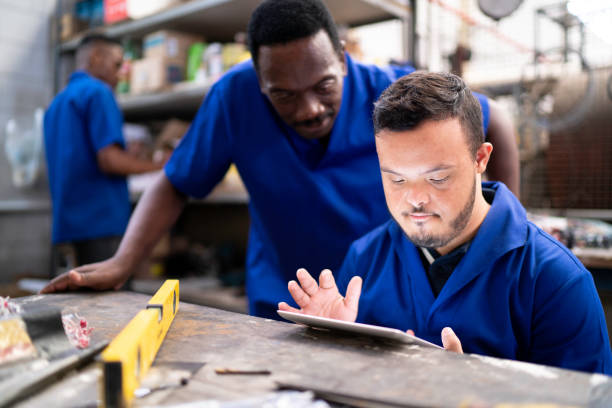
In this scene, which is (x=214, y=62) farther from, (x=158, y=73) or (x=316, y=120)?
(x=316, y=120)

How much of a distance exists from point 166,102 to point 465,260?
2.41 meters

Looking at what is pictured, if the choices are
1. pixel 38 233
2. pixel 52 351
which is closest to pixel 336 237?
pixel 52 351

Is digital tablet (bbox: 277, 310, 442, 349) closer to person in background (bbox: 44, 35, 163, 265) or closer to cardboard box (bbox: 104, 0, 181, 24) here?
person in background (bbox: 44, 35, 163, 265)

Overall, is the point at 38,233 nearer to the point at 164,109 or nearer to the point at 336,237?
the point at 164,109

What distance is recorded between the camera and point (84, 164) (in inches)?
93.0

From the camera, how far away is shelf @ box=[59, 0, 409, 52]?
239cm

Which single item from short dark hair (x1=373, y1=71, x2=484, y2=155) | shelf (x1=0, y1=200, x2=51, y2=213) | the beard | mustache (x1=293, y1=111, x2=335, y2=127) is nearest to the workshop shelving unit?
shelf (x1=0, y1=200, x2=51, y2=213)

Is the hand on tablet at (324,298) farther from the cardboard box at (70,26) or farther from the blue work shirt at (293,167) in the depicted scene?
the cardboard box at (70,26)

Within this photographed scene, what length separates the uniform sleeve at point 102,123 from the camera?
7.60 feet

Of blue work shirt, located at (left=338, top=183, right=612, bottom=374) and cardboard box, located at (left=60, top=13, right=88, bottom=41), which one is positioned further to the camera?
cardboard box, located at (left=60, top=13, right=88, bottom=41)

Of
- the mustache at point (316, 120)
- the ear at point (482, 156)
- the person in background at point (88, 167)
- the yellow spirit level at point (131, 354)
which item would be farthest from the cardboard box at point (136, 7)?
the yellow spirit level at point (131, 354)

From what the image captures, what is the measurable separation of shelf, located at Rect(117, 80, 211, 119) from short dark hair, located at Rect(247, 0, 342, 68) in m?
1.33

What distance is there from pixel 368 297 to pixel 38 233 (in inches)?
126

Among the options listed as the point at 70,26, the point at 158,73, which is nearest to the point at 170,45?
the point at 158,73
